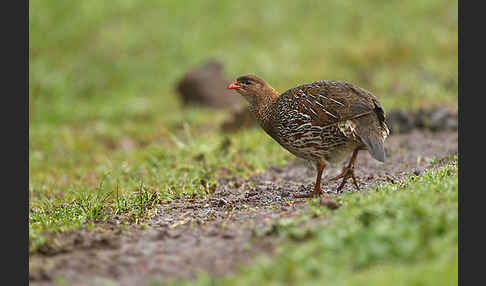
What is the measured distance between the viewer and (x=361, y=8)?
1877 centimetres

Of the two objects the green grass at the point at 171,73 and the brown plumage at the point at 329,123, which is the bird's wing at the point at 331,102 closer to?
the brown plumage at the point at 329,123

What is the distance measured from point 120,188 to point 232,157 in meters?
1.94

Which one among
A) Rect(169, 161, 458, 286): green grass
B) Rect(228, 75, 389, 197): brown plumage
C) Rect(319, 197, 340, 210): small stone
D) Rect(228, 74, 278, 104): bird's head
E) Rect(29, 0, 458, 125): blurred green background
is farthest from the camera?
Rect(29, 0, 458, 125): blurred green background

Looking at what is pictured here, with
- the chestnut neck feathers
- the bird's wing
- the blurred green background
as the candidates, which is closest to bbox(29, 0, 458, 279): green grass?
the blurred green background

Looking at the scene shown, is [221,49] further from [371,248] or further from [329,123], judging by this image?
[371,248]

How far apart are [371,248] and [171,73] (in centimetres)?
1187

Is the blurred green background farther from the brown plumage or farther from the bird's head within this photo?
the brown plumage

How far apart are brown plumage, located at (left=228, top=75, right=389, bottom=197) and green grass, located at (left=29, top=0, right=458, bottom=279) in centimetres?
132

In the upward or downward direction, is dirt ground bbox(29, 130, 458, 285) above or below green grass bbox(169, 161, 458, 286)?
below

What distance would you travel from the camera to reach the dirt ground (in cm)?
414

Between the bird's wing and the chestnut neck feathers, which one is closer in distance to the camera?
the bird's wing

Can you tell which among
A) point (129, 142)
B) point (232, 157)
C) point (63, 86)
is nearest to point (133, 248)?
point (232, 157)

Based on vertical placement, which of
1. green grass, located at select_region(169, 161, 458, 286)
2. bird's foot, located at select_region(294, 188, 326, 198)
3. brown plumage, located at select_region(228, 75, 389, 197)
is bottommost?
bird's foot, located at select_region(294, 188, 326, 198)

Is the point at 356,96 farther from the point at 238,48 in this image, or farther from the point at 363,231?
the point at 238,48
